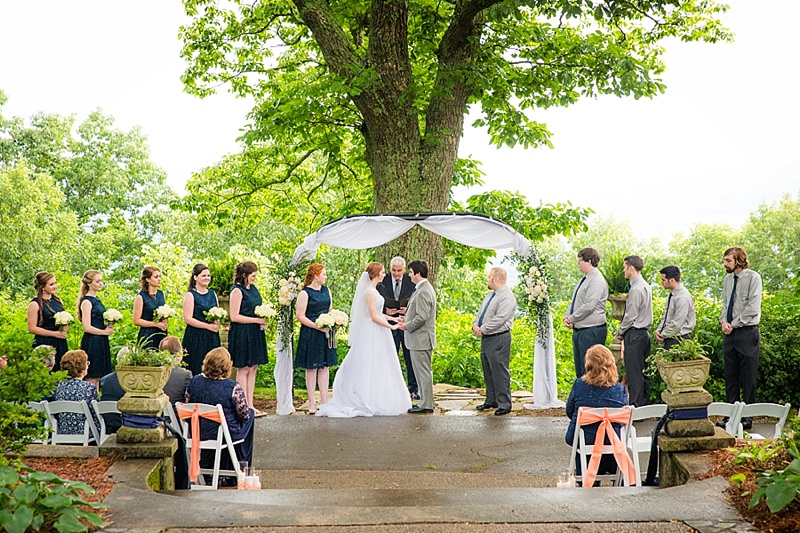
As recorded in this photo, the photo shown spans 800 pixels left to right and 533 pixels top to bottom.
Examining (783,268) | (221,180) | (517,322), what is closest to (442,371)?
(517,322)

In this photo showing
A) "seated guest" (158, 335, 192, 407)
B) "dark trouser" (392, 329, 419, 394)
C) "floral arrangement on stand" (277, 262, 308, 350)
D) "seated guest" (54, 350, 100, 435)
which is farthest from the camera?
"dark trouser" (392, 329, 419, 394)

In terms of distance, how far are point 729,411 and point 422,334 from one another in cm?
462

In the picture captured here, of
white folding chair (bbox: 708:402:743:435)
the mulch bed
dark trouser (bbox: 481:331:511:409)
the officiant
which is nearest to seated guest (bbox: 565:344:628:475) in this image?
white folding chair (bbox: 708:402:743:435)

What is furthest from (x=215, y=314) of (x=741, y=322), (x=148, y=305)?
(x=741, y=322)

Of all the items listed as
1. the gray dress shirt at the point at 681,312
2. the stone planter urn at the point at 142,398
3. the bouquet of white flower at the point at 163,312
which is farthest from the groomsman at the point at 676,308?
the bouquet of white flower at the point at 163,312

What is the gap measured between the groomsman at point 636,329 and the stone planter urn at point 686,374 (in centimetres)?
324

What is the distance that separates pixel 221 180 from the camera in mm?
18406

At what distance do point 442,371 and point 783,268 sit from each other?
47.7 m

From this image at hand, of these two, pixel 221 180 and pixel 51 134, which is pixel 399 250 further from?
pixel 51 134

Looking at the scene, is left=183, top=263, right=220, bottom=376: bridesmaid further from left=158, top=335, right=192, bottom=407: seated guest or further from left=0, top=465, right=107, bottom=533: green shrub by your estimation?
left=0, top=465, right=107, bottom=533: green shrub

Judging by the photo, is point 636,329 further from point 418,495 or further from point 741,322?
point 418,495

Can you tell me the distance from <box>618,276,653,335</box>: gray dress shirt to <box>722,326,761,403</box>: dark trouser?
93 centimetres

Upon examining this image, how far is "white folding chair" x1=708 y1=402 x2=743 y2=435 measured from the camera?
6.31 m

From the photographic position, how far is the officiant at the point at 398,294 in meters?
11.4
